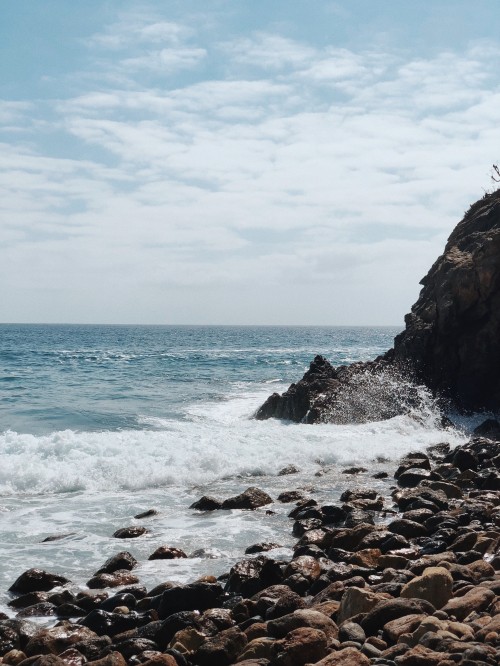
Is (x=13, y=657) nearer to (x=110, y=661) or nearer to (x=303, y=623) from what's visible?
(x=110, y=661)

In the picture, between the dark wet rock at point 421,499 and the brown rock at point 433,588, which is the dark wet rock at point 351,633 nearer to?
the brown rock at point 433,588

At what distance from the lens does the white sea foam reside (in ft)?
51.1

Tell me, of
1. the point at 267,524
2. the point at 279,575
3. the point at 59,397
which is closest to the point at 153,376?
the point at 59,397

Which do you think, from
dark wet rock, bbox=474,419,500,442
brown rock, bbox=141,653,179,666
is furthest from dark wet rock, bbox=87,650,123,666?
dark wet rock, bbox=474,419,500,442

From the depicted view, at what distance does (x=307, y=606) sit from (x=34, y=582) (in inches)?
144

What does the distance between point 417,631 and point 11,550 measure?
6.84 m

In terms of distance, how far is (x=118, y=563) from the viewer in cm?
963

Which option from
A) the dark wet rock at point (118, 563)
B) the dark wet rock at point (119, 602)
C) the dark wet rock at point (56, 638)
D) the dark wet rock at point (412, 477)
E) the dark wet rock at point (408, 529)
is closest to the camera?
the dark wet rock at point (56, 638)

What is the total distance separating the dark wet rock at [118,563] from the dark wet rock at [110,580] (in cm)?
32

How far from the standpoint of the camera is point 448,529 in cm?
1012

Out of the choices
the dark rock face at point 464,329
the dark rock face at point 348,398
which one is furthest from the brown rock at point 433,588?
the dark rock face at point 464,329

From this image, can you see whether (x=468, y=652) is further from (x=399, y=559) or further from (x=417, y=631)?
(x=399, y=559)

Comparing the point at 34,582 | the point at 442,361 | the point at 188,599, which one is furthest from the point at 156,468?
the point at 442,361

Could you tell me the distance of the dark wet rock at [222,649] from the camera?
6586 mm
